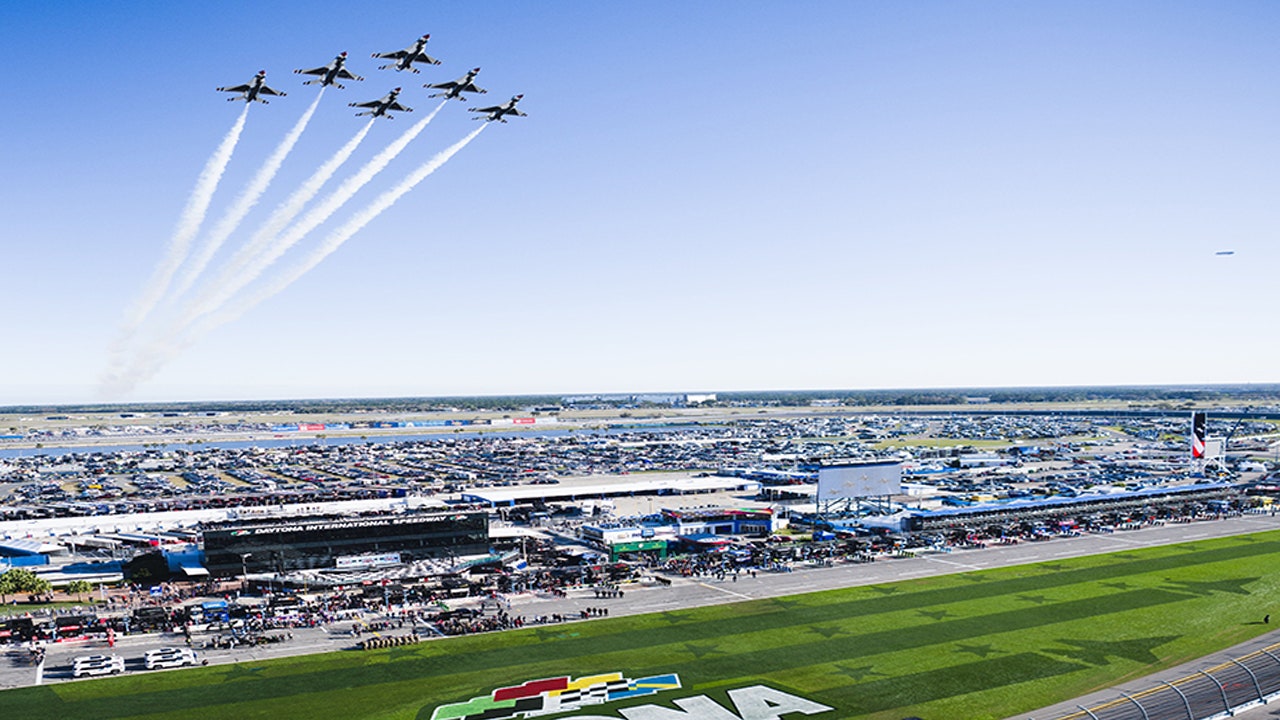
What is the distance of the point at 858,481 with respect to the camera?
103250 millimetres

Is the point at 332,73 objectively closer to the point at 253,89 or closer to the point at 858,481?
the point at 253,89

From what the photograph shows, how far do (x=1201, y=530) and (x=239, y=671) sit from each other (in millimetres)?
98075

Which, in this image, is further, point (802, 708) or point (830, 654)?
point (830, 654)

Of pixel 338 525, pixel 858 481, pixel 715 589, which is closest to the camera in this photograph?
pixel 715 589

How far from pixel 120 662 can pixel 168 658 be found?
2.56 meters

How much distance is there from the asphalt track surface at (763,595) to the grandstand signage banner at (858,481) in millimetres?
14028

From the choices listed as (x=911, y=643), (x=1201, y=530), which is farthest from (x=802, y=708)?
(x=1201, y=530)

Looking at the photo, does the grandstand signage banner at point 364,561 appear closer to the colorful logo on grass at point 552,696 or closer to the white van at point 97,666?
the white van at point 97,666

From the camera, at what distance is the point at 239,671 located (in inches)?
2098

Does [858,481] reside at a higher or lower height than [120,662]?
higher

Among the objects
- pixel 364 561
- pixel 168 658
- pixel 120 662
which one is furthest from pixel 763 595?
pixel 120 662

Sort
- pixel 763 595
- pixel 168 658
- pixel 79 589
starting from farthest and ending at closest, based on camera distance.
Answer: pixel 79 589 < pixel 763 595 < pixel 168 658

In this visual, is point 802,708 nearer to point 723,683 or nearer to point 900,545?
point 723,683

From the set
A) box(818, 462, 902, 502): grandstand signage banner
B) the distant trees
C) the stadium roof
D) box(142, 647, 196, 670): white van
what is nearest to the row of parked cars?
box(142, 647, 196, 670): white van
